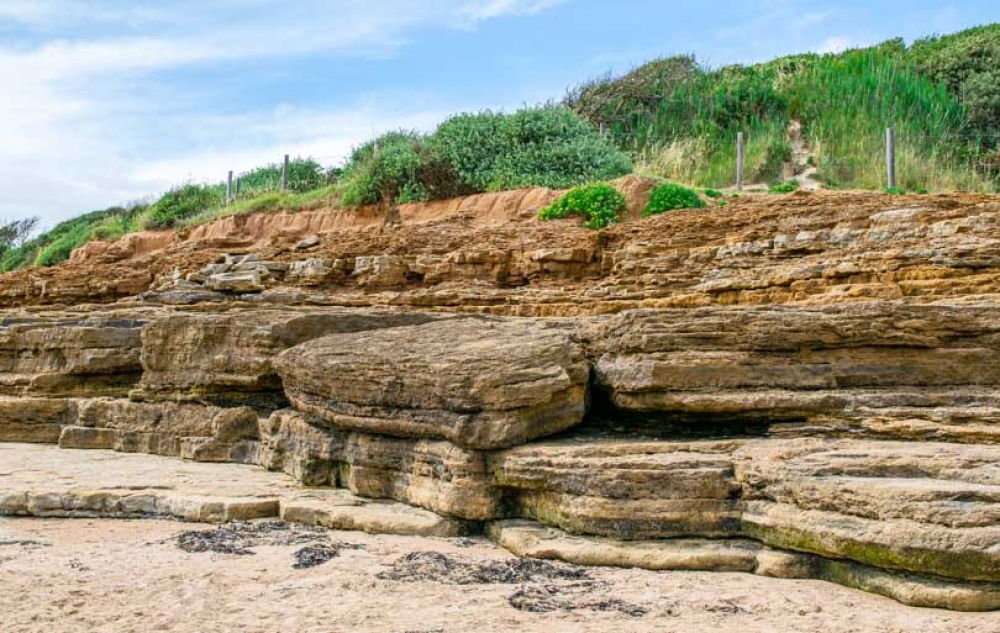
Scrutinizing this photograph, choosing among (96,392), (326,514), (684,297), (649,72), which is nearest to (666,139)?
(649,72)

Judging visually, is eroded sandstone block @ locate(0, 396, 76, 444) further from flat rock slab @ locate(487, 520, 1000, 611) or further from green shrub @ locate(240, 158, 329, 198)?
green shrub @ locate(240, 158, 329, 198)

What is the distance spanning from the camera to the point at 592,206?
39.8 ft

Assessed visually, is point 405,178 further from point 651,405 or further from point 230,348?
point 651,405

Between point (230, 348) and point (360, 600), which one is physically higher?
point (230, 348)

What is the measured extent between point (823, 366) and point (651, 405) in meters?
1.06

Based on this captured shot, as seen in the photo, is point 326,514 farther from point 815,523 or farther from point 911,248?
point 911,248

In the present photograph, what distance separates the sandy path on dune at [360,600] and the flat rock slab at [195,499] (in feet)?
1.76

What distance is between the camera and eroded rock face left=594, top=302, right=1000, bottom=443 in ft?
16.7

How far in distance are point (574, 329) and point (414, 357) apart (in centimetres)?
130

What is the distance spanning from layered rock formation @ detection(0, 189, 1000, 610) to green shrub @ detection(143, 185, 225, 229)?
13.9 metres

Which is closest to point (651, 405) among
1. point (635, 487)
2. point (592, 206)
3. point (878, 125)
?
point (635, 487)

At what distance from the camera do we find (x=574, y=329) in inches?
250

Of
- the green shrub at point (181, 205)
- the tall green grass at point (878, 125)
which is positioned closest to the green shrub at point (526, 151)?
the tall green grass at point (878, 125)

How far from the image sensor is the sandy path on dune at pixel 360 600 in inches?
142
